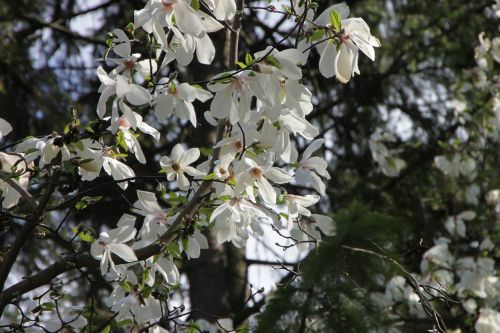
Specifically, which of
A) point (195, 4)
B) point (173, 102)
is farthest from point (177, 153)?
point (195, 4)

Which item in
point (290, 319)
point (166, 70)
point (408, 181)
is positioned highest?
point (166, 70)

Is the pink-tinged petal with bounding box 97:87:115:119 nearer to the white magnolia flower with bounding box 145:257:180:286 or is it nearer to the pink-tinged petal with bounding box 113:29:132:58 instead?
the pink-tinged petal with bounding box 113:29:132:58

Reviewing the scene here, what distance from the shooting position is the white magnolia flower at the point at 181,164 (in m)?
2.23

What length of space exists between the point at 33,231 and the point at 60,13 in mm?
3432

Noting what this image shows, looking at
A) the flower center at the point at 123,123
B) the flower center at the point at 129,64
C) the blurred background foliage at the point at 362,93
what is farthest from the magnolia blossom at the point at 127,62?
the blurred background foliage at the point at 362,93

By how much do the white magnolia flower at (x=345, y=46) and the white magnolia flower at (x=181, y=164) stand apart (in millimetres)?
480

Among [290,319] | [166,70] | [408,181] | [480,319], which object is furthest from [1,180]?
[408,181]

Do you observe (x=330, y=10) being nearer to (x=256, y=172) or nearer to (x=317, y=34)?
(x=317, y=34)

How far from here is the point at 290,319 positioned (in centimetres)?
141

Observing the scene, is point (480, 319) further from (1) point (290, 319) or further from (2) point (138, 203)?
(1) point (290, 319)

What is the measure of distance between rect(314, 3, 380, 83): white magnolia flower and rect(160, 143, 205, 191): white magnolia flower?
18.9 inches

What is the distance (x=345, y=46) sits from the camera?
1.96 meters

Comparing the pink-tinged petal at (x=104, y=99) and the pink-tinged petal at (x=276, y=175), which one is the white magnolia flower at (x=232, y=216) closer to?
the pink-tinged petal at (x=276, y=175)

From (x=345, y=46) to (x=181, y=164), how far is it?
0.61 m
